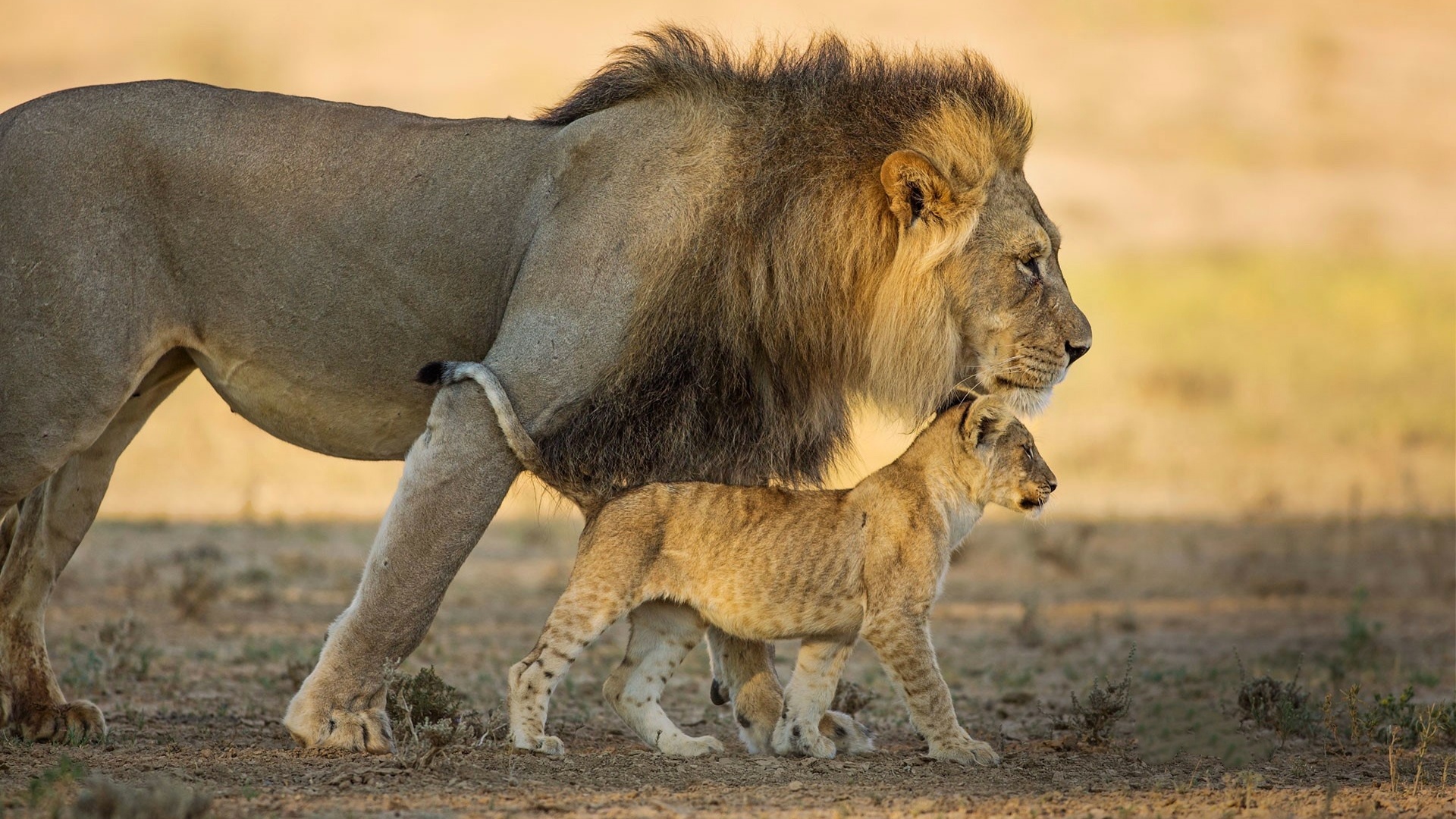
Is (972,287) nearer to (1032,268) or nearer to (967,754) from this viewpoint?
(1032,268)

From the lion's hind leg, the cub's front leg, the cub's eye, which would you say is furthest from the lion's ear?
the lion's hind leg

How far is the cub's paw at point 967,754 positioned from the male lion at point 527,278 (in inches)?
26.1

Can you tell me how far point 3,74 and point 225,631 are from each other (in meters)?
34.5

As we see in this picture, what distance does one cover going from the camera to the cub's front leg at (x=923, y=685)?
5.32m

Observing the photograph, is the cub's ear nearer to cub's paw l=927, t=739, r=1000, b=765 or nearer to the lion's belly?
cub's paw l=927, t=739, r=1000, b=765

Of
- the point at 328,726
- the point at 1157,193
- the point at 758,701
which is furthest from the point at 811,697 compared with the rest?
the point at 1157,193

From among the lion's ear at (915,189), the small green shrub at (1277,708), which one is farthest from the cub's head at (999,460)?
the small green shrub at (1277,708)

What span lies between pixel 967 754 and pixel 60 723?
304cm

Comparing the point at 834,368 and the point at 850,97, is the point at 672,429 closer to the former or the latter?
the point at 834,368

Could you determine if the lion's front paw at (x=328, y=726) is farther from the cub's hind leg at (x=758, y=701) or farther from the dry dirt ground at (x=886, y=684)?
the cub's hind leg at (x=758, y=701)

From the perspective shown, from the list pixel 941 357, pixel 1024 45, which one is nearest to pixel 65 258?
pixel 941 357

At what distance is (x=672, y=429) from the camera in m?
5.51

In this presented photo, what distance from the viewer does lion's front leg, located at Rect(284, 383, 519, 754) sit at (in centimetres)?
525

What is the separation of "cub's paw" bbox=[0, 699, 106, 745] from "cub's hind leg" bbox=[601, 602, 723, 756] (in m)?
1.74
